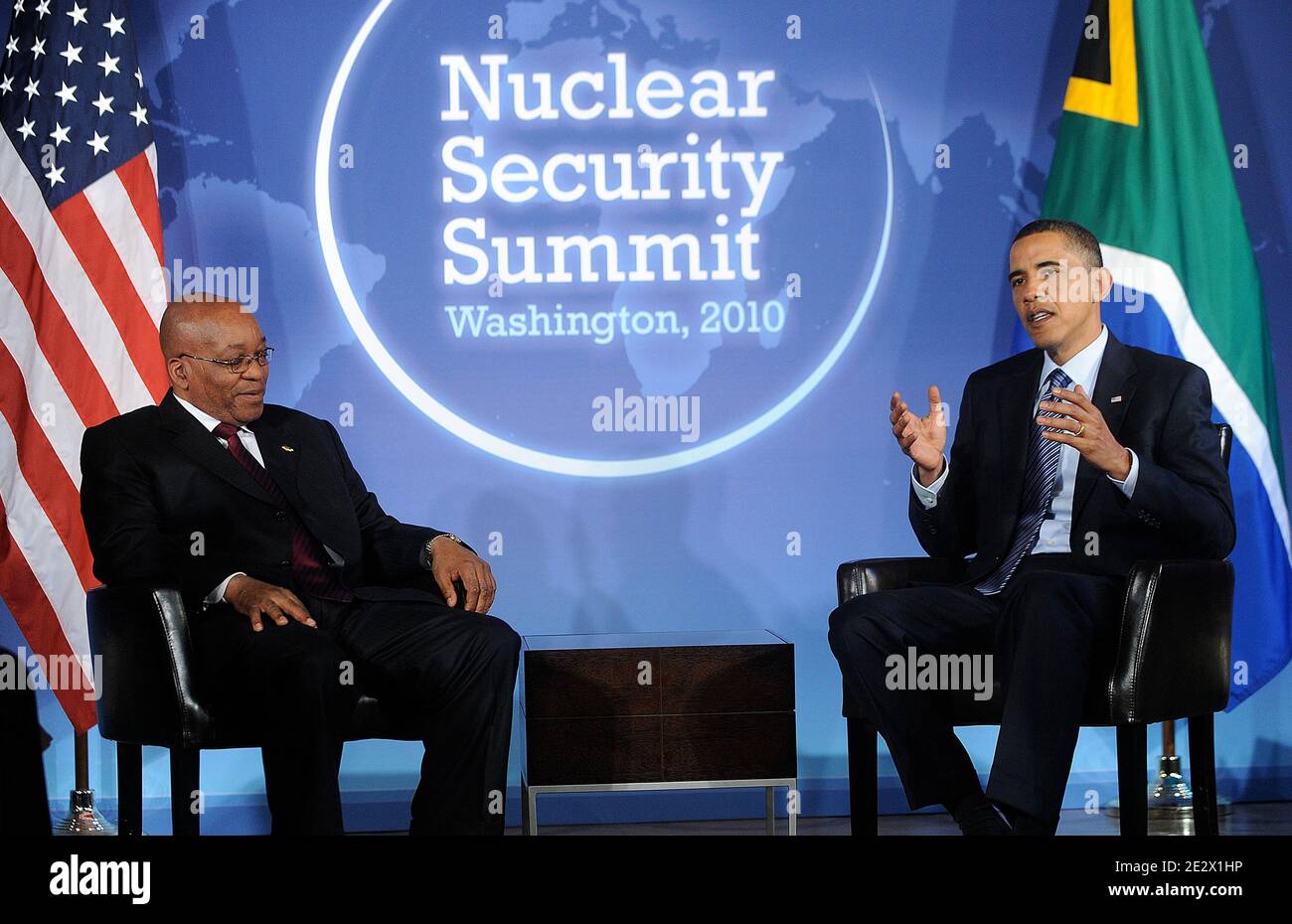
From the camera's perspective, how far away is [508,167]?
4492mm

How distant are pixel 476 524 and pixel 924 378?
1672 millimetres

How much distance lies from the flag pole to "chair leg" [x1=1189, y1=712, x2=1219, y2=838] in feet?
10.6

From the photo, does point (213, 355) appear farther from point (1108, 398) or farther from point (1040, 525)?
point (1108, 398)

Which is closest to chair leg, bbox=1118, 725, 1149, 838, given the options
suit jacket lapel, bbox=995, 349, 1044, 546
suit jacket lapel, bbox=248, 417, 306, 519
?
suit jacket lapel, bbox=995, 349, 1044, 546

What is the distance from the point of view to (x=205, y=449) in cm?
332

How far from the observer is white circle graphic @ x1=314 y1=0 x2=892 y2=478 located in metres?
4.46

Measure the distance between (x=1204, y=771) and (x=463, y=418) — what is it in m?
2.57

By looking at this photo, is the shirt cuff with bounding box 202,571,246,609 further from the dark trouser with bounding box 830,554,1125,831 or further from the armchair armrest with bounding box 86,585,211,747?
the dark trouser with bounding box 830,554,1125,831

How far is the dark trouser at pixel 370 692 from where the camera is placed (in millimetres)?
2900

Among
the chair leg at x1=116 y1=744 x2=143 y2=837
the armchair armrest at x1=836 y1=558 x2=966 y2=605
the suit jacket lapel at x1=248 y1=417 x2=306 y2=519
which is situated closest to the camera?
the chair leg at x1=116 y1=744 x2=143 y2=837

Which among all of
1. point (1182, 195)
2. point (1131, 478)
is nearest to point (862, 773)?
point (1131, 478)
